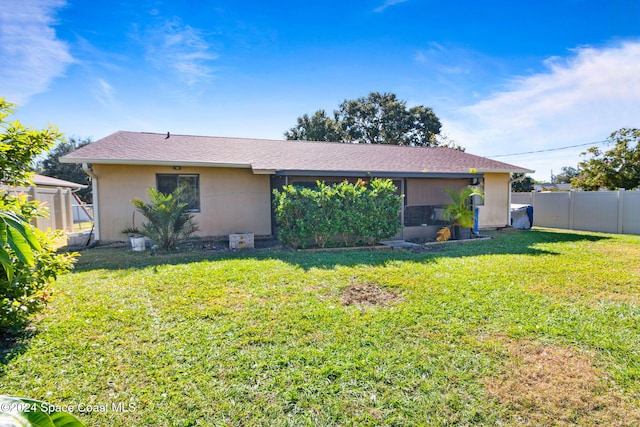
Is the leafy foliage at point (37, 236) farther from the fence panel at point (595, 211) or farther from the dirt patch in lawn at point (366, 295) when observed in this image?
the fence panel at point (595, 211)

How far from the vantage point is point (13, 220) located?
796 mm

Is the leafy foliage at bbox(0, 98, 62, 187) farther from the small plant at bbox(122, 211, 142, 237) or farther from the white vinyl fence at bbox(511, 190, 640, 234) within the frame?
the white vinyl fence at bbox(511, 190, 640, 234)

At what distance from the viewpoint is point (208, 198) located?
10.5 metres

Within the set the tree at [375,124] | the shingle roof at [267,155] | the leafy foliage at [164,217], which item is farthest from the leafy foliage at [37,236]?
the tree at [375,124]

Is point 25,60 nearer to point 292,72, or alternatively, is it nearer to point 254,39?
point 254,39

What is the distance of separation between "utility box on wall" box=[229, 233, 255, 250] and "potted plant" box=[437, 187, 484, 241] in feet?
Result: 19.7

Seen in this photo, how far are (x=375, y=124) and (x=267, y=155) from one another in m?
20.1

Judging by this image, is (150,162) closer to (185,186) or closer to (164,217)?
(185,186)

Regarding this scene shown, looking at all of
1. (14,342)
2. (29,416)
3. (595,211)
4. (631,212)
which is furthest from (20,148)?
(595,211)

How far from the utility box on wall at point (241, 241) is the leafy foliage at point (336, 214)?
98cm

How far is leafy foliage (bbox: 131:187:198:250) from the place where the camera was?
8211mm

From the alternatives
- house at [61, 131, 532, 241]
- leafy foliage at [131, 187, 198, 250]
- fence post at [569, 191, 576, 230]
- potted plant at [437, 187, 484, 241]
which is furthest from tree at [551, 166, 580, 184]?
leafy foliage at [131, 187, 198, 250]

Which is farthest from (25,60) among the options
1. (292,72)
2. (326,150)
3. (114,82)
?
(326,150)

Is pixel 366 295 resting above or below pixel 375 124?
below
